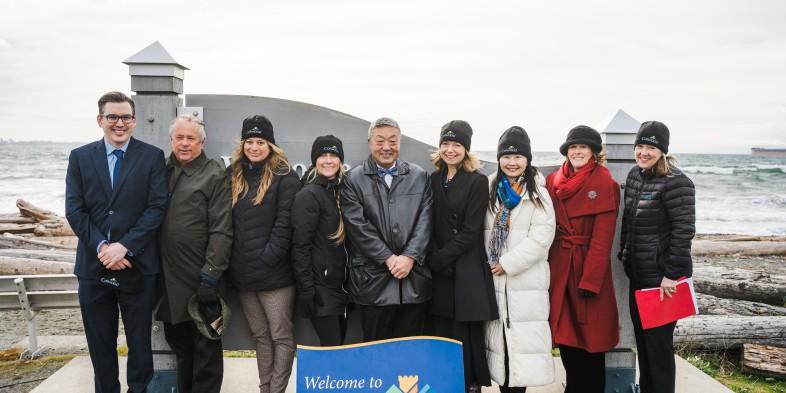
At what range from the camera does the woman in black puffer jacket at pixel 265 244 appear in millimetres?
3371

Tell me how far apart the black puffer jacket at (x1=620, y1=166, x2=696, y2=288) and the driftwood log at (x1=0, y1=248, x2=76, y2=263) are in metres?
8.41

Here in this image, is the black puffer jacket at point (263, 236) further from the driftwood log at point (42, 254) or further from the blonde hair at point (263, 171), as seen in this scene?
the driftwood log at point (42, 254)

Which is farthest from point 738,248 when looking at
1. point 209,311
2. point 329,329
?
point 209,311

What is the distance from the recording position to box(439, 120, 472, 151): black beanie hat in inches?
131

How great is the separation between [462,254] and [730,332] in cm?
370

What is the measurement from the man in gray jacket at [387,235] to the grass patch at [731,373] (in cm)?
323

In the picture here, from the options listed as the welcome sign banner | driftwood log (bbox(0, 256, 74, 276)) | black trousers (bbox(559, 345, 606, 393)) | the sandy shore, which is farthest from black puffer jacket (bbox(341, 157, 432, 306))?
driftwood log (bbox(0, 256, 74, 276))

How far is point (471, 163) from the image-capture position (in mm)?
3383

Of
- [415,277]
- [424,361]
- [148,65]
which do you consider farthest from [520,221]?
[148,65]

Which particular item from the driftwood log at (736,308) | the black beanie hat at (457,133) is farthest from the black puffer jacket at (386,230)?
the driftwood log at (736,308)

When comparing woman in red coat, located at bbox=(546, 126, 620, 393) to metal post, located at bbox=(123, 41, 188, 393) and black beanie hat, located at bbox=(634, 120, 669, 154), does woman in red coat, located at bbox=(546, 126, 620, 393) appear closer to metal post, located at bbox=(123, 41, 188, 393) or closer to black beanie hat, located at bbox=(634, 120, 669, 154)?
black beanie hat, located at bbox=(634, 120, 669, 154)

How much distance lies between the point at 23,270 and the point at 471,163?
328 inches

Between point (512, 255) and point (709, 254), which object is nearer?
point (512, 255)

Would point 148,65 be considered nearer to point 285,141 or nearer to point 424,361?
point 285,141
